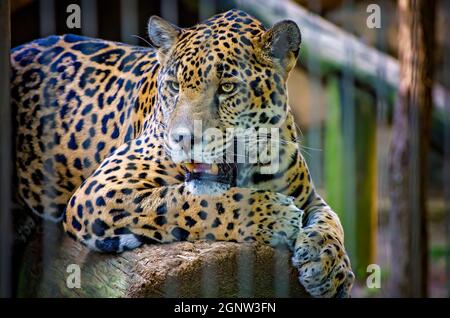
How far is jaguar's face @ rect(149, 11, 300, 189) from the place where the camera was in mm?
3896

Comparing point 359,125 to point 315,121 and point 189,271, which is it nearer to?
point 315,121

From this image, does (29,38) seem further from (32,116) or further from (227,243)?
(227,243)

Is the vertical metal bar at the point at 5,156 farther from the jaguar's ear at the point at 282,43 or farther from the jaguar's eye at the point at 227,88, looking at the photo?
the jaguar's ear at the point at 282,43

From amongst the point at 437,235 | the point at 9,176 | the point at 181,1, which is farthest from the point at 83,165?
the point at 437,235

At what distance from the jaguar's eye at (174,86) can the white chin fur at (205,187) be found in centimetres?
49

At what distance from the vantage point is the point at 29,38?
611 centimetres

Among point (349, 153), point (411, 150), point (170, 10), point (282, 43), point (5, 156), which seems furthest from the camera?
point (411, 150)

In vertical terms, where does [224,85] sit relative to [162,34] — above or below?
below

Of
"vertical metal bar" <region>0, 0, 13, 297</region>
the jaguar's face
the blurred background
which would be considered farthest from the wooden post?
"vertical metal bar" <region>0, 0, 13, 297</region>

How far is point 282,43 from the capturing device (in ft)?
12.8

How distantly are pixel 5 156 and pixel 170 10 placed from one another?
2409 millimetres

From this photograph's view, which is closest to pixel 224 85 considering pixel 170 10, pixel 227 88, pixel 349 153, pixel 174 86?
pixel 227 88

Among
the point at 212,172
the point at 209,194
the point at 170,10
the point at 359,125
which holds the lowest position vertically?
the point at 209,194

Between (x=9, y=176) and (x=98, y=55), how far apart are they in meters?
1.35
